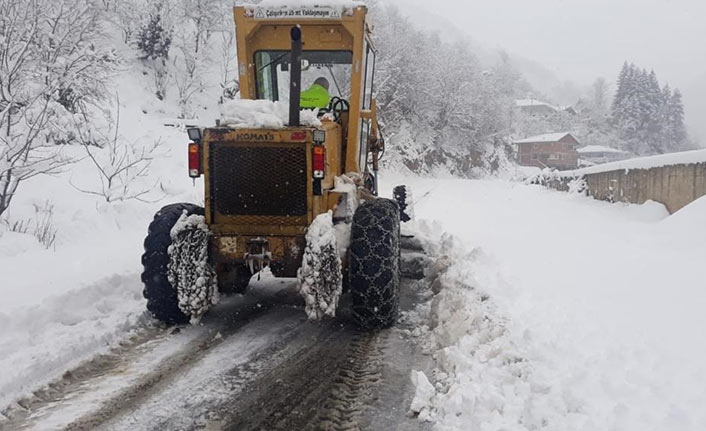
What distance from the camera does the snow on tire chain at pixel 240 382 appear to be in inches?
131

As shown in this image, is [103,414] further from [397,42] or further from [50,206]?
[397,42]

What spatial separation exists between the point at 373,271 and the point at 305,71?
2.61 metres

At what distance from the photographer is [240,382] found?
3900 millimetres

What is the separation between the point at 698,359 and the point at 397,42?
136 feet

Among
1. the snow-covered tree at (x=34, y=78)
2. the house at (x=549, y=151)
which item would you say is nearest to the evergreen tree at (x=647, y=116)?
the house at (x=549, y=151)

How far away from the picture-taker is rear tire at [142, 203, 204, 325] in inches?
194

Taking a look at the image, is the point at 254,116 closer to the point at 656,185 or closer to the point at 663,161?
the point at 663,161

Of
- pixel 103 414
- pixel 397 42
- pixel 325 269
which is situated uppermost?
pixel 397 42

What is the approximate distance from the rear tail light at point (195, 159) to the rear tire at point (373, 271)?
57.9 inches

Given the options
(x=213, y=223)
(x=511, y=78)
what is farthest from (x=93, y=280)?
(x=511, y=78)

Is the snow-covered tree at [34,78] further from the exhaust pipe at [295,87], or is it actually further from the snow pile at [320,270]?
the snow pile at [320,270]

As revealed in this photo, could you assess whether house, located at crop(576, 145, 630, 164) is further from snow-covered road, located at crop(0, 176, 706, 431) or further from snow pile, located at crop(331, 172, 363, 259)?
snow pile, located at crop(331, 172, 363, 259)

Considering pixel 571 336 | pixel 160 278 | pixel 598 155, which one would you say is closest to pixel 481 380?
pixel 571 336

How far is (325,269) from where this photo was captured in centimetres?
465
